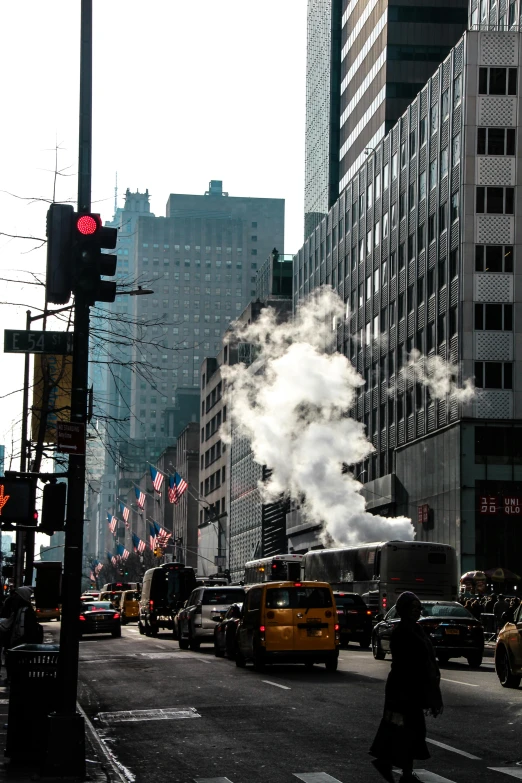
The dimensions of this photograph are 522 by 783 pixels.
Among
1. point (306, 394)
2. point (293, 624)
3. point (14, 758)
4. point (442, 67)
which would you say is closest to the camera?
point (14, 758)

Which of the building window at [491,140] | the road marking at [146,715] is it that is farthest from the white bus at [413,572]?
the building window at [491,140]

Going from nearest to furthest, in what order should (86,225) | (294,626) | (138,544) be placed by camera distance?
(86,225) → (294,626) → (138,544)

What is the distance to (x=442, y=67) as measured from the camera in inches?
2424

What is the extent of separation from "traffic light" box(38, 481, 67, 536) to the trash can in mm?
1387

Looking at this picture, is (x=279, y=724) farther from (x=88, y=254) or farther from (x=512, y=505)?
(x=512, y=505)

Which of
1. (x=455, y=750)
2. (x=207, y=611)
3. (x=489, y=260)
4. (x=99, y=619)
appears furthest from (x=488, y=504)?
(x=455, y=750)

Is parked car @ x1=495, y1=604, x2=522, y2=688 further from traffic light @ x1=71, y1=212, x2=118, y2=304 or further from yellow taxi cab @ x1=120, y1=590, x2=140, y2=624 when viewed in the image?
yellow taxi cab @ x1=120, y1=590, x2=140, y2=624

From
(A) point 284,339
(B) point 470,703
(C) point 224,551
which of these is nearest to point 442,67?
(A) point 284,339

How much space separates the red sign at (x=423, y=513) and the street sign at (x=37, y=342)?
48314mm

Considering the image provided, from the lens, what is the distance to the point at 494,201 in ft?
190

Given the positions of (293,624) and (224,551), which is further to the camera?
(224,551)

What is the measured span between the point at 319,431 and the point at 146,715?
51942 mm

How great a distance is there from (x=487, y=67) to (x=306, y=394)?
21921mm

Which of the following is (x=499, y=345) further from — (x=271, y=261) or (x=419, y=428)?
(x=271, y=261)
